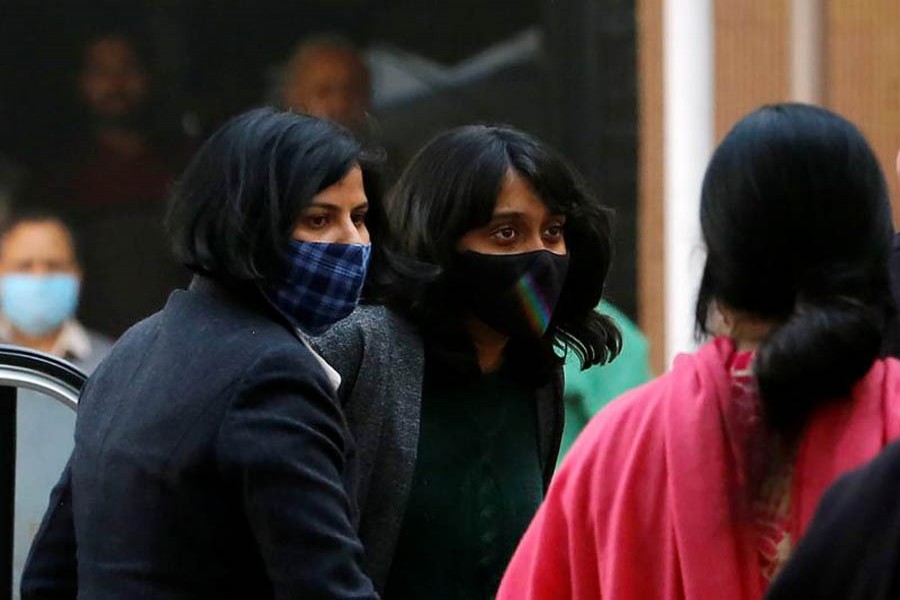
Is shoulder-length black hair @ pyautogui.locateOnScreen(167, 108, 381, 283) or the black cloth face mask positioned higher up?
shoulder-length black hair @ pyautogui.locateOnScreen(167, 108, 381, 283)

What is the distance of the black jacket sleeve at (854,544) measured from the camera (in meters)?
1.81

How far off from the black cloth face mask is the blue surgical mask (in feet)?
12.2

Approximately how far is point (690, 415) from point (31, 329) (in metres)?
4.79

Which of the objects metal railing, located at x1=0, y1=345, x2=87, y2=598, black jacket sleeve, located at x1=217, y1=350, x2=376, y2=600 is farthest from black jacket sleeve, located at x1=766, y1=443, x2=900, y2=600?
metal railing, located at x1=0, y1=345, x2=87, y2=598

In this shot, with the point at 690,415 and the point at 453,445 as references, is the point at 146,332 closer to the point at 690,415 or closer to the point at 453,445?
the point at 453,445

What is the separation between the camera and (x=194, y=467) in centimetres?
265

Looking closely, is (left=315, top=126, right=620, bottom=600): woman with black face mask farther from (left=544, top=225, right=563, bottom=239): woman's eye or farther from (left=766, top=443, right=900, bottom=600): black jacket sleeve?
(left=766, top=443, right=900, bottom=600): black jacket sleeve

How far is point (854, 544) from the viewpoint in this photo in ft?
6.03

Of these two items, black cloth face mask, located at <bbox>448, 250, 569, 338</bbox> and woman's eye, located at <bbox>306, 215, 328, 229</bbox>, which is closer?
woman's eye, located at <bbox>306, 215, 328, 229</bbox>

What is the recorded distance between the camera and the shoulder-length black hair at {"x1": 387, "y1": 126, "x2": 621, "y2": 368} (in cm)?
336

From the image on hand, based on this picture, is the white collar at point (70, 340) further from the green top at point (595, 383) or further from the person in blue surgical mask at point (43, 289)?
the green top at point (595, 383)

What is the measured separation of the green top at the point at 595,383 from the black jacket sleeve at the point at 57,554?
90.1 inches

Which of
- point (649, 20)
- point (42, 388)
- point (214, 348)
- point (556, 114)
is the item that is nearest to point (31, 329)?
point (556, 114)

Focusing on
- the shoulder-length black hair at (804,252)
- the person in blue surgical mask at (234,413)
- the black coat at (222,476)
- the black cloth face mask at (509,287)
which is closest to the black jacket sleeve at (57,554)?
the person in blue surgical mask at (234,413)
